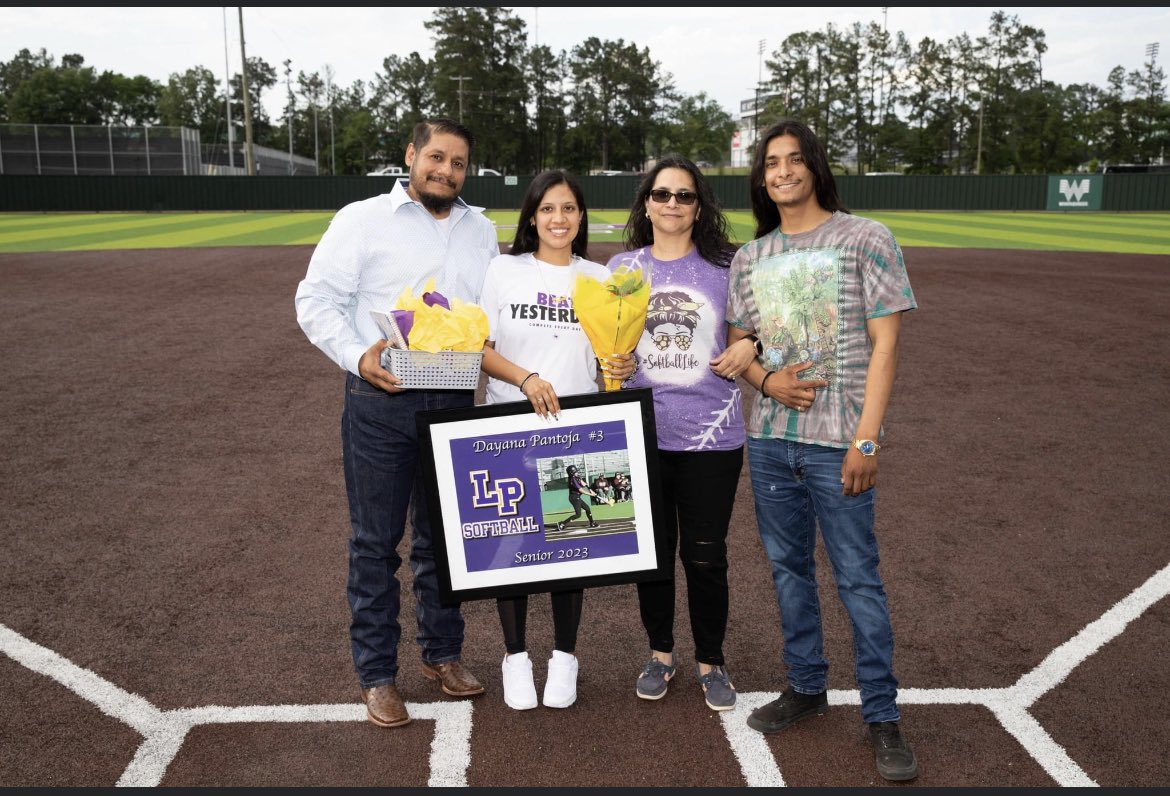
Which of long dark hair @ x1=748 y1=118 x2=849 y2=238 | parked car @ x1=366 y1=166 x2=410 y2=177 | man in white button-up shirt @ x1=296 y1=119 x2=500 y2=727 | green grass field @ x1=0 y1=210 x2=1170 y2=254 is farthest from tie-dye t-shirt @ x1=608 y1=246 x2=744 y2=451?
green grass field @ x1=0 y1=210 x2=1170 y2=254

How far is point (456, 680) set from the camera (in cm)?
409

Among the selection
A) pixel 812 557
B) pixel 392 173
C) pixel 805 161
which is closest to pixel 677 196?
pixel 805 161

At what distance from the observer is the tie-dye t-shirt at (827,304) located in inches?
136

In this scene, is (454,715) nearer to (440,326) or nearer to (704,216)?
(440,326)

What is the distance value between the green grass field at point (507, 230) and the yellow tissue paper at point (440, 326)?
21415 mm

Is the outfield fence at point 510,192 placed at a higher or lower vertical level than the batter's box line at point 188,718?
higher

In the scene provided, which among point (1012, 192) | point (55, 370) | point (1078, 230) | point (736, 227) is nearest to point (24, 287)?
point (55, 370)

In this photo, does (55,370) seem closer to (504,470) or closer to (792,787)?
(504,470)

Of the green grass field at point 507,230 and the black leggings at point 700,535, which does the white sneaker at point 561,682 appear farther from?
the green grass field at point 507,230

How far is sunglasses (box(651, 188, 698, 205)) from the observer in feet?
12.3

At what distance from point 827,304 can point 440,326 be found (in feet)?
4.79

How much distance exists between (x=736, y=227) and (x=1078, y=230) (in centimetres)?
1098

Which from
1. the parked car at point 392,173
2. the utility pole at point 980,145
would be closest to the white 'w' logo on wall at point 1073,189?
the parked car at point 392,173

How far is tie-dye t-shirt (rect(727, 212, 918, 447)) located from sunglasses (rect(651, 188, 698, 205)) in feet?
1.11
